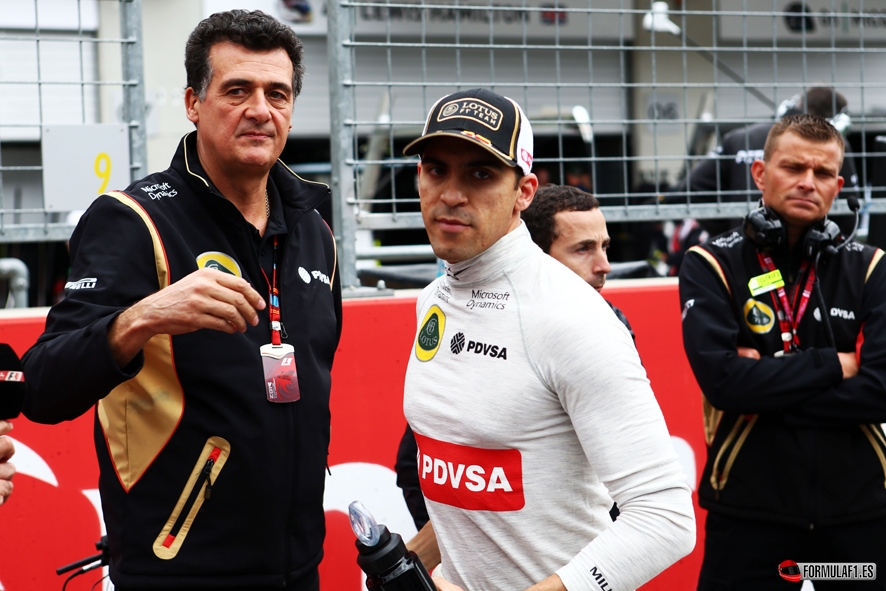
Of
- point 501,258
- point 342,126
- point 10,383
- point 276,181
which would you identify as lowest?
point 10,383

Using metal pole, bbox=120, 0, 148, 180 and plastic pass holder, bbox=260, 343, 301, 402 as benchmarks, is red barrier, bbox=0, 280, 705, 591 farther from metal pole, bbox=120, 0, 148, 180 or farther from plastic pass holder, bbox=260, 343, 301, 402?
plastic pass holder, bbox=260, 343, 301, 402

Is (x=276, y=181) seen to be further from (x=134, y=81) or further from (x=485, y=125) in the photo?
(x=134, y=81)

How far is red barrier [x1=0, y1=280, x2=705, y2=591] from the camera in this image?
383 centimetres

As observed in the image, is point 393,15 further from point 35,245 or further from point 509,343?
point 35,245

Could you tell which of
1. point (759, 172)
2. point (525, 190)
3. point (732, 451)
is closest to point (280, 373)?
point (525, 190)

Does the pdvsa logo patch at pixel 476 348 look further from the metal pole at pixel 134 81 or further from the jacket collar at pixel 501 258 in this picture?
the metal pole at pixel 134 81

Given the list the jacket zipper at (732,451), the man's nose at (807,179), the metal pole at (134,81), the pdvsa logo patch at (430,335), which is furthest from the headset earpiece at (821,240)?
the metal pole at (134,81)

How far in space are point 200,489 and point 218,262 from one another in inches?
24.7

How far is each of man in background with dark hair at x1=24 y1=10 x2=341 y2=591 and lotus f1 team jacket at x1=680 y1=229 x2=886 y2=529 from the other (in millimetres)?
1687

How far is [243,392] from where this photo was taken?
2.56 meters

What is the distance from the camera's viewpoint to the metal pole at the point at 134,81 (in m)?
4.13

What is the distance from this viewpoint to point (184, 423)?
2.52m

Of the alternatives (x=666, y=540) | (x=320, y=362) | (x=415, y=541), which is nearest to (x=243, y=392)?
(x=320, y=362)

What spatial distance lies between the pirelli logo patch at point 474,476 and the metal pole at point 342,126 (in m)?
2.13
